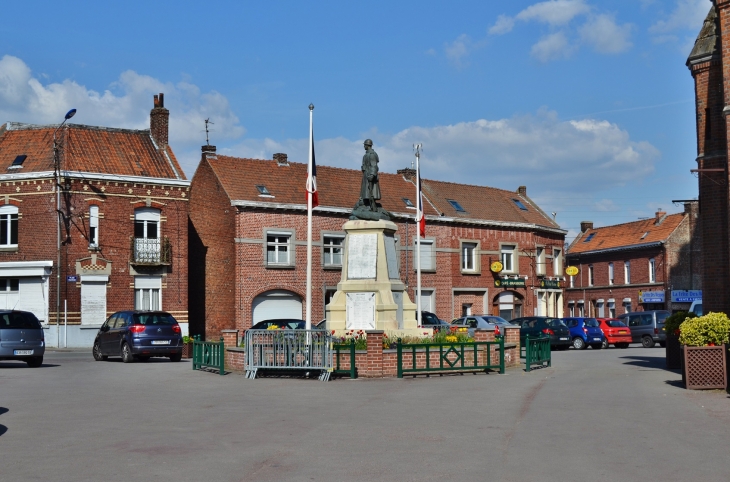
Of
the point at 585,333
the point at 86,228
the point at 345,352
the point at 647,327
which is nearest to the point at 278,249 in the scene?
the point at 86,228

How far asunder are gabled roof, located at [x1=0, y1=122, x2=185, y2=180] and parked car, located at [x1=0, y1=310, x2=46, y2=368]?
55.3 ft

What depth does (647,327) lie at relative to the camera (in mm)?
41094

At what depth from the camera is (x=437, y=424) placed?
42.1 feet

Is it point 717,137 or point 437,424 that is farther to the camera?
point 717,137

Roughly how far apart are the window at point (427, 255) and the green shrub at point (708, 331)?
110 feet

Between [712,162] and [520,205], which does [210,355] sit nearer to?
[712,162]

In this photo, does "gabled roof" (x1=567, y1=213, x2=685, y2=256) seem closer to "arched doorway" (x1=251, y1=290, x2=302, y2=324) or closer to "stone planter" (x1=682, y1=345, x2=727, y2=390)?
"arched doorway" (x1=251, y1=290, x2=302, y2=324)

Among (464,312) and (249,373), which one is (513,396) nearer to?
(249,373)

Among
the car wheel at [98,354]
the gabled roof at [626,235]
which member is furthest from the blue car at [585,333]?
the gabled roof at [626,235]

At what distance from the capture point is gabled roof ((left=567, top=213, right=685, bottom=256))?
62.6m

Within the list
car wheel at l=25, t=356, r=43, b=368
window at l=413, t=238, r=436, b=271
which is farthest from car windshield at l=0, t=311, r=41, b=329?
window at l=413, t=238, r=436, b=271

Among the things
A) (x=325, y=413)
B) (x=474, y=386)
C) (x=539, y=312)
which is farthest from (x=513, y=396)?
(x=539, y=312)

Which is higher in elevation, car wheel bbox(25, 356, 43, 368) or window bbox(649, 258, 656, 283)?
window bbox(649, 258, 656, 283)

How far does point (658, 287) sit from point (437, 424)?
171 ft
